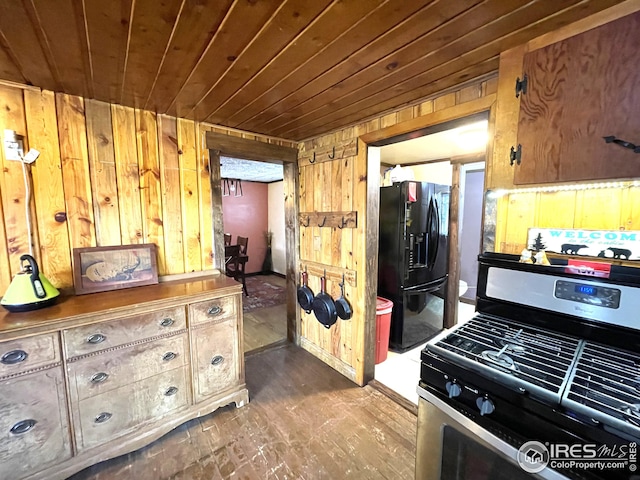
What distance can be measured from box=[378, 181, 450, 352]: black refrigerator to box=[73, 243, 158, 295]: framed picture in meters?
2.13

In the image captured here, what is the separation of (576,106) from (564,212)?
0.44 m

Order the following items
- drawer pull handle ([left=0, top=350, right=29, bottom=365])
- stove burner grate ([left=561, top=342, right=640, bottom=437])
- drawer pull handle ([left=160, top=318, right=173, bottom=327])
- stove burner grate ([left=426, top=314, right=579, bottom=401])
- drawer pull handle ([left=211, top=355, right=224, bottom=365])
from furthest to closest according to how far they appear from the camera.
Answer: drawer pull handle ([left=211, top=355, right=224, bottom=365]), drawer pull handle ([left=160, top=318, right=173, bottom=327]), drawer pull handle ([left=0, top=350, right=29, bottom=365]), stove burner grate ([left=426, top=314, right=579, bottom=401]), stove burner grate ([left=561, top=342, right=640, bottom=437])

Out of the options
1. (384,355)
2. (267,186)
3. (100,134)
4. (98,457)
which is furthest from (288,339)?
(267,186)

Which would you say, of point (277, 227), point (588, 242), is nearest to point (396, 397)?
point (588, 242)

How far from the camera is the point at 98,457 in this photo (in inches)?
60.5

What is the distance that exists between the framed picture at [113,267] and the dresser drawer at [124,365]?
1.66ft

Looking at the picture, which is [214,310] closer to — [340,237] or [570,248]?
[340,237]

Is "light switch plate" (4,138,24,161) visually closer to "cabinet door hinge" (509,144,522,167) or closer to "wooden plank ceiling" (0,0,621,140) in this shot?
"wooden plank ceiling" (0,0,621,140)

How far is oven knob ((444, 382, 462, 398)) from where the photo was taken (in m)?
0.96

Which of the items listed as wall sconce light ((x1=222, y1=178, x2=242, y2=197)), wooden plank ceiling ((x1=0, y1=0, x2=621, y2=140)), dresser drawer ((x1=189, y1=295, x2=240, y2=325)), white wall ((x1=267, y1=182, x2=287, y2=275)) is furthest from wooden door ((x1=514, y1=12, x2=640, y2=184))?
wall sconce light ((x1=222, y1=178, x2=242, y2=197))

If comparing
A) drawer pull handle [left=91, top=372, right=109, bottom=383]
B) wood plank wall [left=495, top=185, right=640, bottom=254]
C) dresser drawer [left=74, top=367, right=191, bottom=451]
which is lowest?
dresser drawer [left=74, top=367, right=191, bottom=451]

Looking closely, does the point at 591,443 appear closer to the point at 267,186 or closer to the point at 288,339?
the point at 288,339

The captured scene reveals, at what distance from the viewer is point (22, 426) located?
4.42 ft

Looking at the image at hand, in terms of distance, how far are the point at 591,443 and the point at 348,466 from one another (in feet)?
4.31
